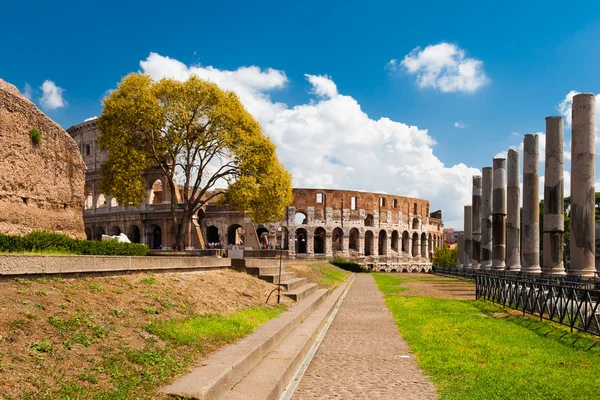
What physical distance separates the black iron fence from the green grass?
6.33 m

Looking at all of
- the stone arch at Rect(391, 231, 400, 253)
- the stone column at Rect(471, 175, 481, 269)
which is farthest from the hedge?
the stone arch at Rect(391, 231, 400, 253)

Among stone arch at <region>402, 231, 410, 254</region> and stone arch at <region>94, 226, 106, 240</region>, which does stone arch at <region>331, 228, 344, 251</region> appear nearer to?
stone arch at <region>402, 231, 410, 254</region>

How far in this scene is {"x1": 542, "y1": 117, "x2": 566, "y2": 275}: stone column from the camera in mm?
23297

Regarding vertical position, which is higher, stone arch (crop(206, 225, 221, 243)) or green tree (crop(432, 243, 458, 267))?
stone arch (crop(206, 225, 221, 243))

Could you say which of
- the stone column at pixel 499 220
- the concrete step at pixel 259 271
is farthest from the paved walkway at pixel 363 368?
the stone column at pixel 499 220

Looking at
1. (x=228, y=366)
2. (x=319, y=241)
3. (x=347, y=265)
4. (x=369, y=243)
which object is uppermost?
(x=319, y=241)

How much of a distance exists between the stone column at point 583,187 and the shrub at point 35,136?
18695 mm

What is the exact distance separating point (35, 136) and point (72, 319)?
750 centimetres

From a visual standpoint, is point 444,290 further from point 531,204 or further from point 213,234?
point 213,234

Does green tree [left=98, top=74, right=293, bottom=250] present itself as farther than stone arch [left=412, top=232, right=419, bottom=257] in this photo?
No

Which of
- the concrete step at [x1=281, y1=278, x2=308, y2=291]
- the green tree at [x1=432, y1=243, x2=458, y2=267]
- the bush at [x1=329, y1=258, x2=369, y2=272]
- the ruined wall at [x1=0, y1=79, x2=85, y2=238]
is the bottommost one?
the bush at [x1=329, y1=258, x2=369, y2=272]

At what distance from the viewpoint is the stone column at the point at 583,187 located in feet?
68.6

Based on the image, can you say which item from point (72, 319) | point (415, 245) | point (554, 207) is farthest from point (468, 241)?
point (72, 319)

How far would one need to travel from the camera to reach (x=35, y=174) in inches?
466
